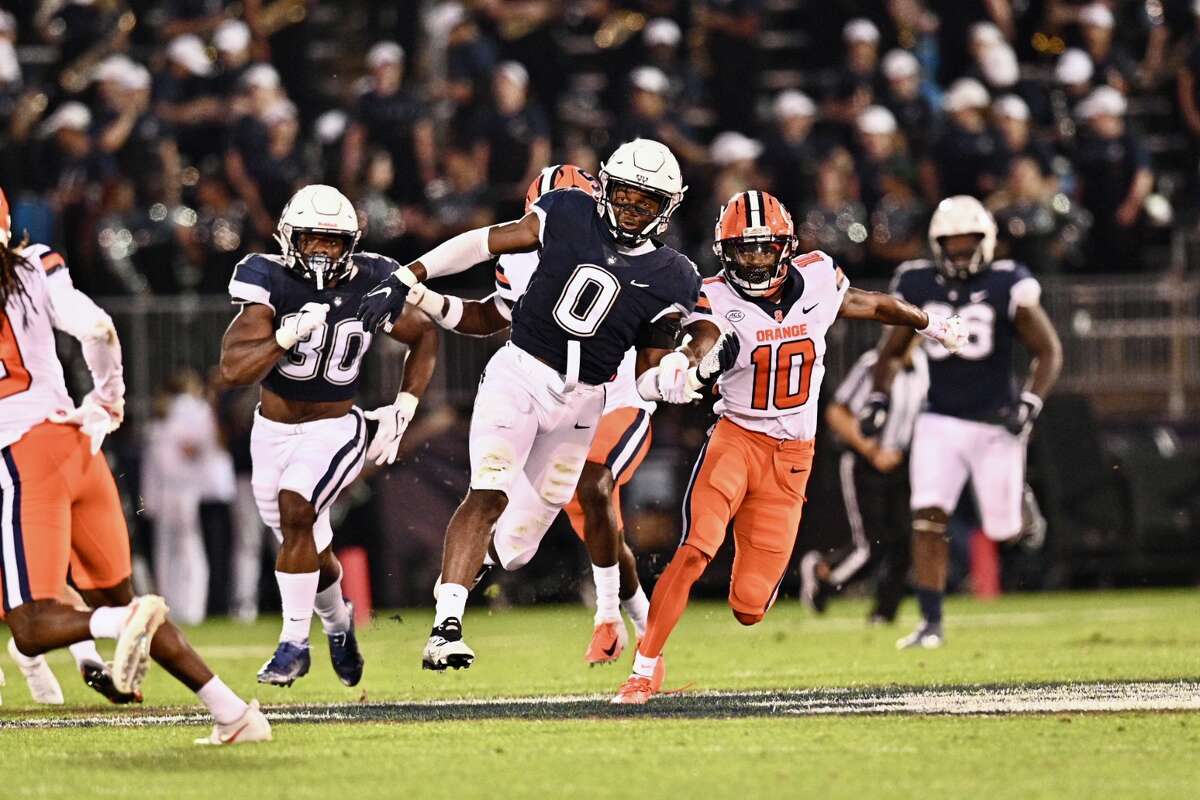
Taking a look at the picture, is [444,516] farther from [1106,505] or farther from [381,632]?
[1106,505]

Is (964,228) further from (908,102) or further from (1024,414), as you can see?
(908,102)

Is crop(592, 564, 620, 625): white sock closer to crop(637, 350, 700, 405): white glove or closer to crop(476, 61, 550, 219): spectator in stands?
crop(637, 350, 700, 405): white glove

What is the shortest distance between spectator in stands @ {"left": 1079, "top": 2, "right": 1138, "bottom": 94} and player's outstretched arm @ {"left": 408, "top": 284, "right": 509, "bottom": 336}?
28.2ft

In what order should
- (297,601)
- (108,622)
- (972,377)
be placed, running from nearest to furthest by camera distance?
1. (108,622)
2. (297,601)
3. (972,377)

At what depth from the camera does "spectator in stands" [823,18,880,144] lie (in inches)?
635

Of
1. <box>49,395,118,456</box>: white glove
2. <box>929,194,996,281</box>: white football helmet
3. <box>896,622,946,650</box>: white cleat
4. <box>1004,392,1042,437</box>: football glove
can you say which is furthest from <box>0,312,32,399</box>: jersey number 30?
<box>929,194,996,281</box>: white football helmet

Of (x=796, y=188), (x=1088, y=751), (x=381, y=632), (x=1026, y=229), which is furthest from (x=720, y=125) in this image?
(x=1088, y=751)

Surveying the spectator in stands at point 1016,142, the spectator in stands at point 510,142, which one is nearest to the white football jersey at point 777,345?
the spectator in stands at point 510,142

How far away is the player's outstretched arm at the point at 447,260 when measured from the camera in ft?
26.3

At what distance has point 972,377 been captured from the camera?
11352 millimetres

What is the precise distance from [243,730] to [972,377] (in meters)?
5.61

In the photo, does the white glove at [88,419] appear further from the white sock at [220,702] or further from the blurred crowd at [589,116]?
the blurred crowd at [589,116]

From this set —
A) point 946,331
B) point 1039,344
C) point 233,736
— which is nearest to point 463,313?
point 946,331

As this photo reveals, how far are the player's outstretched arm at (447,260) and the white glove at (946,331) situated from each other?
1724mm
